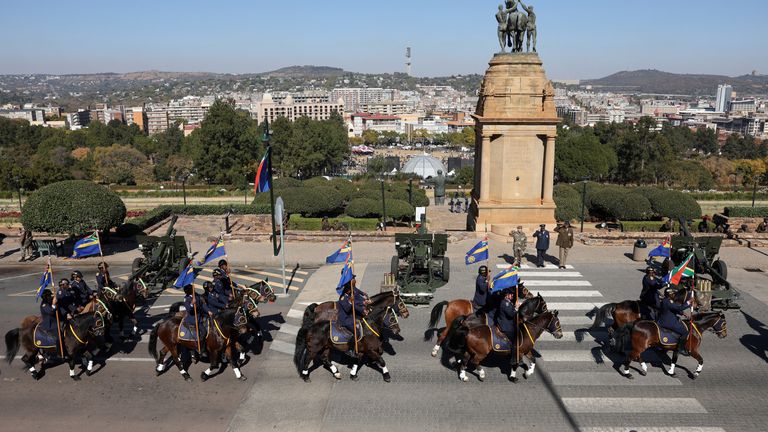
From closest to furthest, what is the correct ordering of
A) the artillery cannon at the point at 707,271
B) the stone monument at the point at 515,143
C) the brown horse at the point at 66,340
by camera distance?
the brown horse at the point at 66,340 < the artillery cannon at the point at 707,271 < the stone monument at the point at 515,143

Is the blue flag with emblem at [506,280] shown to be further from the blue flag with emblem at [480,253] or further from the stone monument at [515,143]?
the stone monument at [515,143]

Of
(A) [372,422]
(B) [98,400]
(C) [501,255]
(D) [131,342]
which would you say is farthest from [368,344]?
(C) [501,255]

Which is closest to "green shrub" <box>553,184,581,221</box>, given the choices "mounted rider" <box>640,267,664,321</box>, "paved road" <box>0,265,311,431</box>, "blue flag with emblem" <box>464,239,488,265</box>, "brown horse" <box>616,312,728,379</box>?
"blue flag with emblem" <box>464,239,488,265</box>

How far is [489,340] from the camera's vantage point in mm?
13648

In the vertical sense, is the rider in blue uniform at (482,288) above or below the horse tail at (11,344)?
above

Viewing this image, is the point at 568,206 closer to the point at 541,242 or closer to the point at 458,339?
the point at 541,242

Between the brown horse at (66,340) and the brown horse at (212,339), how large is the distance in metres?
1.47

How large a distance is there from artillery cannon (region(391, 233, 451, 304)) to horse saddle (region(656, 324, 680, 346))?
7.44 m

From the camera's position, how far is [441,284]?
21328 mm

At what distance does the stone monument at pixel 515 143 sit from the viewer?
28.6 metres

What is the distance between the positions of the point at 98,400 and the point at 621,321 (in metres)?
12.7

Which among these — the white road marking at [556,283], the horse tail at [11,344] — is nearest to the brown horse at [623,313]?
the white road marking at [556,283]

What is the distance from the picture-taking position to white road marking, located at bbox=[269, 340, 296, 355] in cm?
1591

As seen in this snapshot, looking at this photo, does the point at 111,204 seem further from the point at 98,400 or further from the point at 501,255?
the point at 501,255
